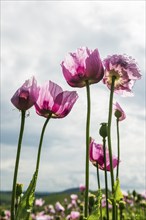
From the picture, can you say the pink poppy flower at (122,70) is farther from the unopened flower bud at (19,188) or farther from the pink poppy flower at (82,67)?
the unopened flower bud at (19,188)

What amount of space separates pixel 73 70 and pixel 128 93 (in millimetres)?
513

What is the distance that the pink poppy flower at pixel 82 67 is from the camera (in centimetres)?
202

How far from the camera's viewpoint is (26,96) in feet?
6.32

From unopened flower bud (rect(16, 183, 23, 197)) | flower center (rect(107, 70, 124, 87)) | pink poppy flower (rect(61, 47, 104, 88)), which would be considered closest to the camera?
pink poppy flower (rect(61, 47, 104, 88))

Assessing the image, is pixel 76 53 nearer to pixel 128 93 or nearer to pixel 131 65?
pixel 131 65

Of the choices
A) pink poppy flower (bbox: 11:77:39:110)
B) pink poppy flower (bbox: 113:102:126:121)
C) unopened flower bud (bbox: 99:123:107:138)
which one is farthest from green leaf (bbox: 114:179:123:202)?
pink poppy flower (bbox: 113:102:126:121)

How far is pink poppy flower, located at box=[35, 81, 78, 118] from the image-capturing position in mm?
2055

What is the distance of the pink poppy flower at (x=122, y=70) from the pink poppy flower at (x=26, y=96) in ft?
1.70

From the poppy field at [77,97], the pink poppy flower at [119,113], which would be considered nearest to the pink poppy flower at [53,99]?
the poppy field at [77,97]

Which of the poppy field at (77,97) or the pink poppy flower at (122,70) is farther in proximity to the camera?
the pink poppy flower at (122,70)

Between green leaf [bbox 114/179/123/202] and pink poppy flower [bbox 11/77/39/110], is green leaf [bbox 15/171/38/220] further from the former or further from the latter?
green leaf [bbox 114/179/123/202]

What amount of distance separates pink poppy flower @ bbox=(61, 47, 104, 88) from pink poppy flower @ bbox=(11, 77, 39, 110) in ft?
0.72

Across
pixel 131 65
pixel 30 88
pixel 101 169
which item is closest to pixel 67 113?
pixel 30 88

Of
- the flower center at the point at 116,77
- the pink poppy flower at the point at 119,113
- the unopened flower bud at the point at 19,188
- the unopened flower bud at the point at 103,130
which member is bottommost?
the unopened flower bud at the point at 19,188
